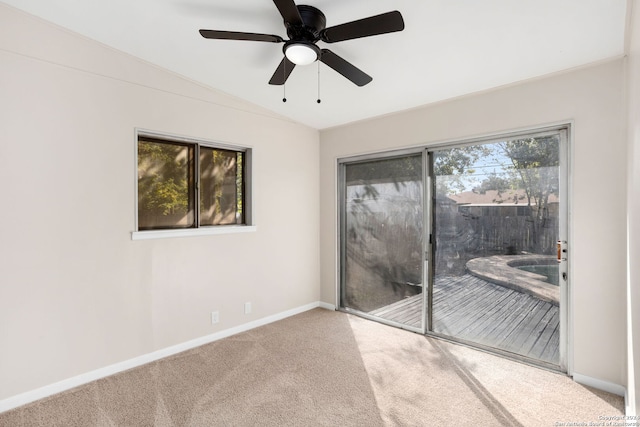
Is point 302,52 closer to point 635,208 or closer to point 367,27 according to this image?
point 367,27

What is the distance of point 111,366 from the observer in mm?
2674

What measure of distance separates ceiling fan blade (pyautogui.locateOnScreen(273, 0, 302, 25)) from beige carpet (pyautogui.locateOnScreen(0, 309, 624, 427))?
2.39 metres

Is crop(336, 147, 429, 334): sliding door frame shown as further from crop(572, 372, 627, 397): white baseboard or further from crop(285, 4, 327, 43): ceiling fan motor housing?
crop(285, 4, 327, 43): ceiling fan motor housing

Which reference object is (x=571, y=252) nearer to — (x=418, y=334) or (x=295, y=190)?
(x=418, y=334)

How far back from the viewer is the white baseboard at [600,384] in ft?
7.60

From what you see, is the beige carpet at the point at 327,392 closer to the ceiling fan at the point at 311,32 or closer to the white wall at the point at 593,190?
the white wall at the point at 593,190

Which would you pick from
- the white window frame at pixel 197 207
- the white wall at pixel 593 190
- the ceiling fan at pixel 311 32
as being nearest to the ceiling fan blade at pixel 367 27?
the ceiling fan at pixel 311 32

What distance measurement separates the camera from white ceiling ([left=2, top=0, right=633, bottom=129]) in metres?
1.97

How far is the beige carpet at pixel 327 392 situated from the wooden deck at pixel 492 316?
0.17 meters

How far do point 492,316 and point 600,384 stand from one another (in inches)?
32.6

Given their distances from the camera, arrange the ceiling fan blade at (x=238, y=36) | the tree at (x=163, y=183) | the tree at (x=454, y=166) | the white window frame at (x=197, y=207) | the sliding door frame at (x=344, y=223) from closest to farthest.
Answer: the ceiling fan blade at (x=238, y=36) → the white window frame at (x=197, y=207) → the tree at (x=163, y=183) → the tree at (x=454, y=166) → the sliding door frame at (x=344, y=223)

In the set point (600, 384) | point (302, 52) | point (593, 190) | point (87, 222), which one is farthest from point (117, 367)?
point (593, 190)

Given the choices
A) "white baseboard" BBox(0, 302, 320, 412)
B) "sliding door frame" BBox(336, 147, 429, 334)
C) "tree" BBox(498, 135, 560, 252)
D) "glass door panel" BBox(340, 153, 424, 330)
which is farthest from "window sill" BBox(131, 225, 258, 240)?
"tree" BBox(498, 135, 560, 252)

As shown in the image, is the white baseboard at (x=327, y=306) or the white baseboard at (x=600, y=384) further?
the white baseboard at (x=327, y=306)
